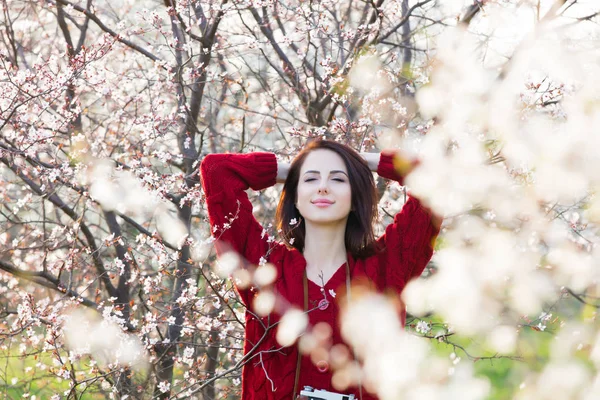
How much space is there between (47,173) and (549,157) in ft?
7.52

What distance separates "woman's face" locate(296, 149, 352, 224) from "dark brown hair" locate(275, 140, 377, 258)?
31mm

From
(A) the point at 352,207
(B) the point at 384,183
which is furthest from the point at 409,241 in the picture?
(B) the point at 384,183

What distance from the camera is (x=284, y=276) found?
234 centimetres

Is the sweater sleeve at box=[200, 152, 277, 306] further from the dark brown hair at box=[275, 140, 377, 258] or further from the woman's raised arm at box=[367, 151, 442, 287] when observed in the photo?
the woman's raised arm at box=[367, 151, 442, 287]

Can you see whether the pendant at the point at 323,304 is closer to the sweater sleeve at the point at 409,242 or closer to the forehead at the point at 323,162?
the sweater sleeve at the point at 409,242

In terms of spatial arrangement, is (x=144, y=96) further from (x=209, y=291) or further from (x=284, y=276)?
(x=284, y=276)

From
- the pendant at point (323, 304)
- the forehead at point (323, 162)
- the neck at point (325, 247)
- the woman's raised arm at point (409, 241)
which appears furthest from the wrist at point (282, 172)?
the pendant at point (323, 304)

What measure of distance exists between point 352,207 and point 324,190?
0.16 m

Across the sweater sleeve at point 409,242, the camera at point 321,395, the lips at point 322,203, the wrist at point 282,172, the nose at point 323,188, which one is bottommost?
the camera at point 321,395

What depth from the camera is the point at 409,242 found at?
2.40 meters

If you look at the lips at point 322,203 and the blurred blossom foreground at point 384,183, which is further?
the blurred blossom foreground at point 384,183

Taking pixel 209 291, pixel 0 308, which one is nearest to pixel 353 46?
pixel 209 291

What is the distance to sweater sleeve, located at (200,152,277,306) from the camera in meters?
2.41

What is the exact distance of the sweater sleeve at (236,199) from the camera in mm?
2406
